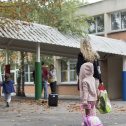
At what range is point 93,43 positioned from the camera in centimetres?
1838

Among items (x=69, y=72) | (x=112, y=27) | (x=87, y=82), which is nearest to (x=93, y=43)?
(x=112, y=27)

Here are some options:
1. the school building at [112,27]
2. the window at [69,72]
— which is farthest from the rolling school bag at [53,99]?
the window at [69,72]

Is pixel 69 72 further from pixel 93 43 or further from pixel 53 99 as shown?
pixel 53 99

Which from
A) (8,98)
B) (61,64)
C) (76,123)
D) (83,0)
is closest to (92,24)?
(61,64)

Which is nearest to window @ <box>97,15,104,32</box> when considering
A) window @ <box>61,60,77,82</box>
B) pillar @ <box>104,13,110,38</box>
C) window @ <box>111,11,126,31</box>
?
pillar @ <box>104,13,110,38</box>

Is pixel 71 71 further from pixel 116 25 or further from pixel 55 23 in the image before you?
pixel 55 23

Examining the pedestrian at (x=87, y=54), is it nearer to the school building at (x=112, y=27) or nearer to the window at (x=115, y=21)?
the school building at (x=112, y=27)

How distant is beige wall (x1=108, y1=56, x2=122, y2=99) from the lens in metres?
21.8

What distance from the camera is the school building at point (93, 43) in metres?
15.7

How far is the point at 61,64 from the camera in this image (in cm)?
2822

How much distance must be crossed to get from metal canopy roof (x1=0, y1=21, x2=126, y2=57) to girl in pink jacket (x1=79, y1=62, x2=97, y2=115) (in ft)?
24.0

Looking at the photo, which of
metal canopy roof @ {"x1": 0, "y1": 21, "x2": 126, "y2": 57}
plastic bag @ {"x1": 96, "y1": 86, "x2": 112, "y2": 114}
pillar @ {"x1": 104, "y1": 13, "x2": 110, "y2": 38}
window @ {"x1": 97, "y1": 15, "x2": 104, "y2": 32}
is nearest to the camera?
plastic bag @ {"x1": 96, "y1": 86, "x2": 112, "y2": 114}

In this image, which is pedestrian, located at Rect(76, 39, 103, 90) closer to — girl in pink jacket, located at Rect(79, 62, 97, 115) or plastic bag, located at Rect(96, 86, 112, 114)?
girl in pink jacket, located at Rect(79, 62, 97, 115)

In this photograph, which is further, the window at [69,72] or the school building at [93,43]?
the window at [69,72]
